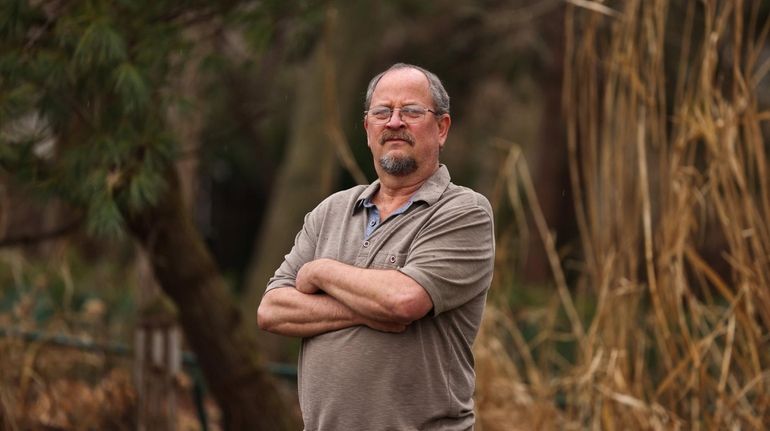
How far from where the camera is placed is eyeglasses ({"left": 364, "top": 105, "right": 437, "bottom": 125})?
2.78 m

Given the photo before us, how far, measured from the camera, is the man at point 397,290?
265 centimetres

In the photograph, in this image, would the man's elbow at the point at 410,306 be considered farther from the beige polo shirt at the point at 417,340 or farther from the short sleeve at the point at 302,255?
the short sleeve at the point at 302,255

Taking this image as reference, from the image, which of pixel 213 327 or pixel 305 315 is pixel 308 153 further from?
pixel 305 315

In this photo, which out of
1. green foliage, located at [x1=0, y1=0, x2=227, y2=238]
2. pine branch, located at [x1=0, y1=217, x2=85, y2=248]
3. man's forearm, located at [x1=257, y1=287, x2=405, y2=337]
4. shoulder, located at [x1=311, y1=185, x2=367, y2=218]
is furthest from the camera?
pine branch, located at [x1=0, y1=217, x2=85, y2=248]

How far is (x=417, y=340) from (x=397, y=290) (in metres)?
0.15

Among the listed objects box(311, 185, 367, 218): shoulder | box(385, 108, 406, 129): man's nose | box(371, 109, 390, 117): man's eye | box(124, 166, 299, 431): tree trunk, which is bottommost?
box(124, 166, 299, 431): tree trunk

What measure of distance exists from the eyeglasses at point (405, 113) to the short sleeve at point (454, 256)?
22 centimetres

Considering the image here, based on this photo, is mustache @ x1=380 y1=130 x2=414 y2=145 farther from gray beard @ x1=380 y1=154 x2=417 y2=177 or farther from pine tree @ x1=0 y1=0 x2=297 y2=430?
pine tree @ x1=0 y1=0 x2=297 y2=430

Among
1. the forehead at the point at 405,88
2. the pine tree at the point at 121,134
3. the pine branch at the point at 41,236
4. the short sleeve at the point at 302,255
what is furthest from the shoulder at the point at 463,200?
the pine branch at the point at 41,236

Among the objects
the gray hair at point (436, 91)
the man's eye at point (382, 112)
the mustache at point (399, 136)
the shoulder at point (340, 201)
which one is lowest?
the shoulder at point (340, 201)

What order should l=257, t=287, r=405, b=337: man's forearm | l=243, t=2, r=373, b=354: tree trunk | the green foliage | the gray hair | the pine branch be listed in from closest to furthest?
l=257, t=287, r=405, b=337: man's forearm, the gray hair, the green foliage, the pine branch, l=243, t=2, r=373, b=354: tree trunk

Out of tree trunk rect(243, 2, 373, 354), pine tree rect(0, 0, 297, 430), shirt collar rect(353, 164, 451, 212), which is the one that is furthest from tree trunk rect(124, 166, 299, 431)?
tree trunk rect(243, 2, 373, 354)

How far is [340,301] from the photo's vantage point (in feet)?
8.89

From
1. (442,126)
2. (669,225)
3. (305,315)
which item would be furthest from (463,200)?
(669,225)
